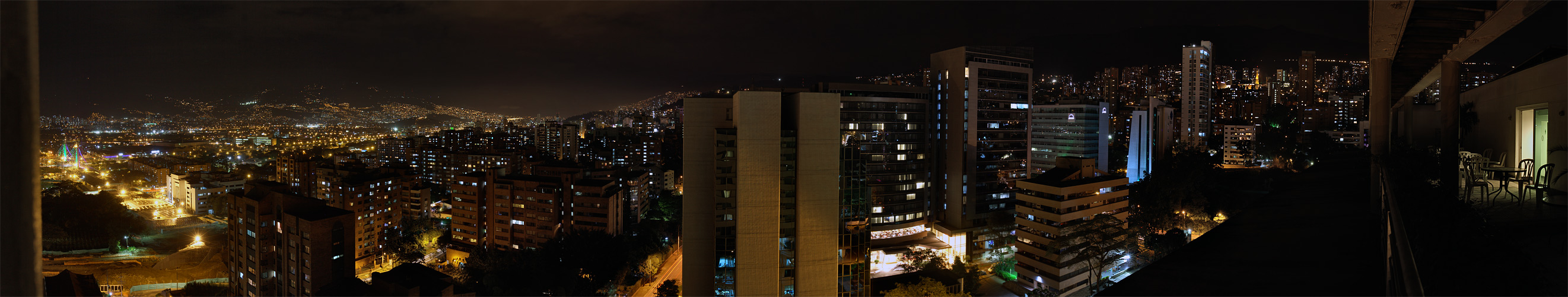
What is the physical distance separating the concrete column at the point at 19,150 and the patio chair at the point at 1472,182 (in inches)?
182

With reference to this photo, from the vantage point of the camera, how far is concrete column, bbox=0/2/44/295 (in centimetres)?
101

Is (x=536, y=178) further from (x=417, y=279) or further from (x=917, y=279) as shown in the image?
(x=917, y=279)

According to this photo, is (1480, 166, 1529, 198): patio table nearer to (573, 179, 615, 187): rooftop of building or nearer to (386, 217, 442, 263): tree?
(573, 179, 615, 187): rooftop of building

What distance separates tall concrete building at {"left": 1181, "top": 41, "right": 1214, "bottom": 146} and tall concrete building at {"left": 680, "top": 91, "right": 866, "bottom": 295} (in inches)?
1372

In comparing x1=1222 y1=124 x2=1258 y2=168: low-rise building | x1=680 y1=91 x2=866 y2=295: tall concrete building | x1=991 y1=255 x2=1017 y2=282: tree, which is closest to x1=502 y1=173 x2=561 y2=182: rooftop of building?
x1=680 y1=91 x2=866 y2=295: tall concrete building

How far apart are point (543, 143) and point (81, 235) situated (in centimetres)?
2628

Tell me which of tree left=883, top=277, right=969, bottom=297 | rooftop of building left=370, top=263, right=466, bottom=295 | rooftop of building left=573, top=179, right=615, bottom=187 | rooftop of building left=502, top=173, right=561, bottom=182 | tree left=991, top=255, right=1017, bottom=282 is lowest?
tree left=991, top=255, right=1017, bottom=282

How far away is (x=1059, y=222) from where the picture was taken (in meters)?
12.8

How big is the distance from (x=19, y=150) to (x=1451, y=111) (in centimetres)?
681

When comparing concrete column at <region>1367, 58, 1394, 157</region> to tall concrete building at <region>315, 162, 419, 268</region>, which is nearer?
concrete column at <region>1367, 58, 1394, 157</region>

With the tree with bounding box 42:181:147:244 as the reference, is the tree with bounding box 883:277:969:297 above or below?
below

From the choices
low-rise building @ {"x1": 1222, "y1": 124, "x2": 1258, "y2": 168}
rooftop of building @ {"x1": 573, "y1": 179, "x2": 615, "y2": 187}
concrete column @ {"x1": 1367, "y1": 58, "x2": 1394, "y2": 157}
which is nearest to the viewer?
concrete column @ {"x1": 1367, "y1": 58, "x2": 1394, "y2": 157}

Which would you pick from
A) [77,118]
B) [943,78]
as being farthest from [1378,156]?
[77,118]

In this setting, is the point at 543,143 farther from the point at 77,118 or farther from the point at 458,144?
the point at 77,118
